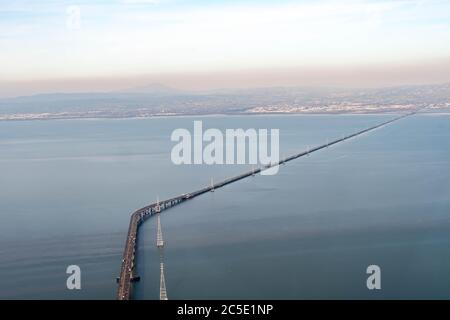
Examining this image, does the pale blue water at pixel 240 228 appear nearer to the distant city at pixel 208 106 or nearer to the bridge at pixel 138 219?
the bridge at pixel 138 219

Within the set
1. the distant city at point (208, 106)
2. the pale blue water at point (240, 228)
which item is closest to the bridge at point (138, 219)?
the pale blue water at point (240, 228)

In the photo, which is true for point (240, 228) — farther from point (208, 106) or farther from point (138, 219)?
point (208, 106)

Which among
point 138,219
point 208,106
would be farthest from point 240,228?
point 208,106

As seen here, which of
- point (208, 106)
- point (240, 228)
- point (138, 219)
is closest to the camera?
point (240, 228)

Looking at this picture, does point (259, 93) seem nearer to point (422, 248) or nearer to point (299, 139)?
point (299, 139)

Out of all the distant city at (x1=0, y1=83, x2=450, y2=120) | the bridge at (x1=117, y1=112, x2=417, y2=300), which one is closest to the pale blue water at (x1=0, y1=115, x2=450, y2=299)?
the bridge at (x1=117, y1=112, x2=417, y2=300)

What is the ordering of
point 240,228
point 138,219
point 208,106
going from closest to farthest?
point 240,228 → point 138,219 → point 208,106

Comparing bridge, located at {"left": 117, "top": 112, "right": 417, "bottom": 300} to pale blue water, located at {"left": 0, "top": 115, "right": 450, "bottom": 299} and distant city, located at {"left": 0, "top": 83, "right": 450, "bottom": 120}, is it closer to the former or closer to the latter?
pale blue water, located at {"left": 0, "top": 115, "right": 450, "bottom": 299}
